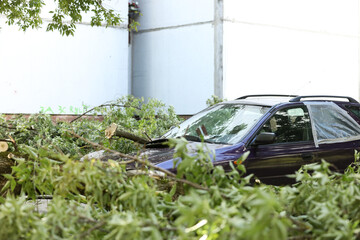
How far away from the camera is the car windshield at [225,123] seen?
6.72m

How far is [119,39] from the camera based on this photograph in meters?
18.7

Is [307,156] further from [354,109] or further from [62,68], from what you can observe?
[62,68]

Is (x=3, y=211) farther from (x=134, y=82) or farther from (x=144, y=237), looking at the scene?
(x=134, y=82)

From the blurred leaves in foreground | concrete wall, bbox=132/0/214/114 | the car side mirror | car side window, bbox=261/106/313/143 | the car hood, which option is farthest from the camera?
concrete wall, bbox=132/0/214/114

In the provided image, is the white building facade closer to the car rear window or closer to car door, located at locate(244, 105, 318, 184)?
the car rear window

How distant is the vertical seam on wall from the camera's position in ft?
54.4

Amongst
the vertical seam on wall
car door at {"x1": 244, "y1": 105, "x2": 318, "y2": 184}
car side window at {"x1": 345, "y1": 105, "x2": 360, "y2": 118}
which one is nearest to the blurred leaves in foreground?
car door at {"x1": 244, "y1": 105, "x2": 318, "y2": 184}

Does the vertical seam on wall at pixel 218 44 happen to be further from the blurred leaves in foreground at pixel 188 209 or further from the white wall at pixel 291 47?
the blurred leaves in foreground at pixel 188 209

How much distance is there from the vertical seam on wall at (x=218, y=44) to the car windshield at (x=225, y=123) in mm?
9077

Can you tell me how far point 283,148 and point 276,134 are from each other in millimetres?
202

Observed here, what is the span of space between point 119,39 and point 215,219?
17004 mm

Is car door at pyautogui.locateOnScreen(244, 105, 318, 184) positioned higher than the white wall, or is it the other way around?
the white wall

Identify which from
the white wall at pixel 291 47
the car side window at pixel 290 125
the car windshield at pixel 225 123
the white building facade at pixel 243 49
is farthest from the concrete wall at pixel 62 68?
the car side window at pixel 290 125

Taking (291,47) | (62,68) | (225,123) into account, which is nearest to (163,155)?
(225,123)
